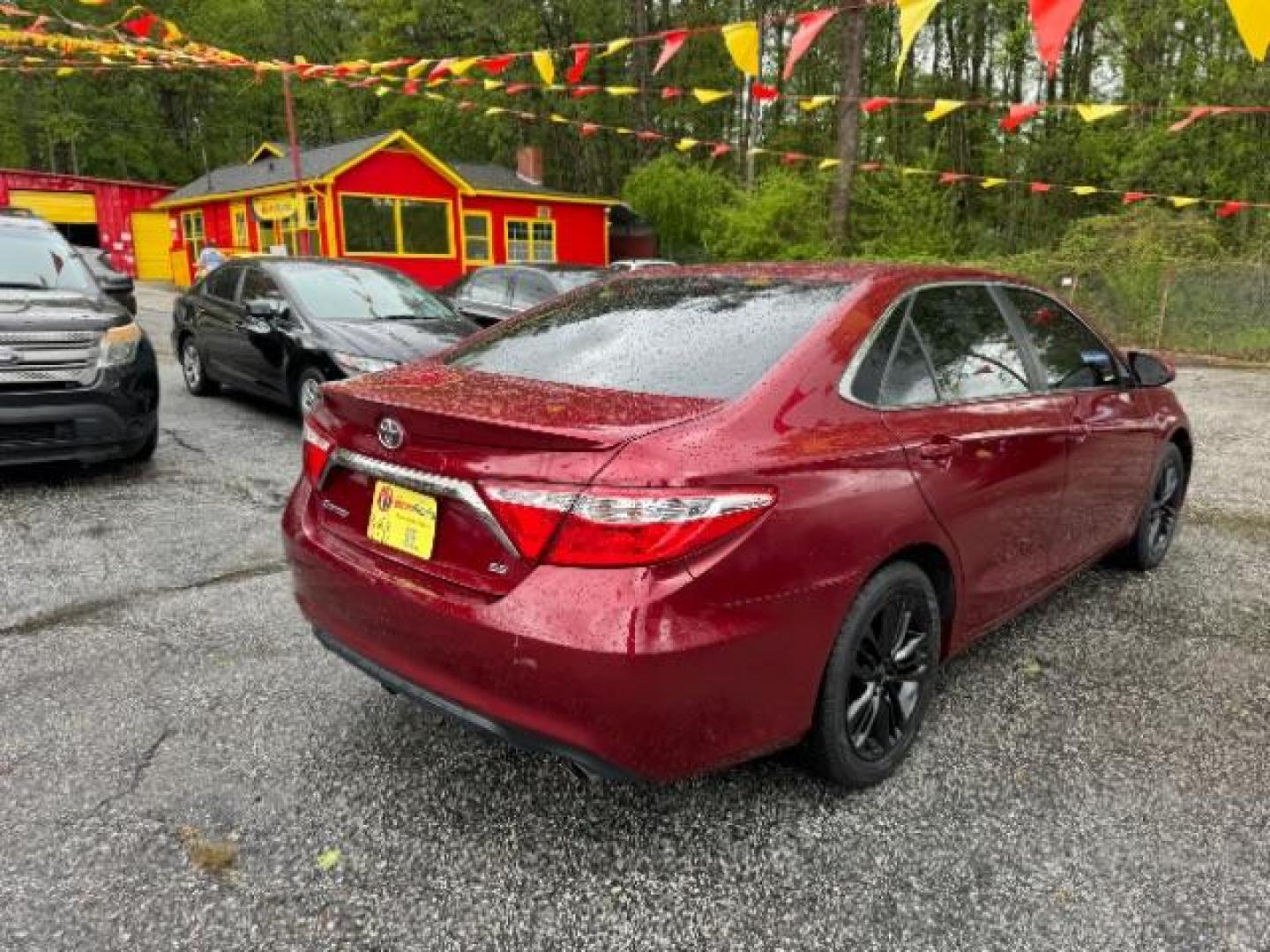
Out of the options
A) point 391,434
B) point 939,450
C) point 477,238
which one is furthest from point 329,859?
point 477,238

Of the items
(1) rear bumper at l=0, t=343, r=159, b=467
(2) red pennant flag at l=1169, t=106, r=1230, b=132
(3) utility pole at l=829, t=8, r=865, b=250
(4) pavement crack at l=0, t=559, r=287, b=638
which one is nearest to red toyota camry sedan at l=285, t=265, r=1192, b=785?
(4) pavement crack at l=0, t=559, r=287, b=638

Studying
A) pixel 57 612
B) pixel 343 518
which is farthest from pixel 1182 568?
pixel 57 612

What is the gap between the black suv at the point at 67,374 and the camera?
5.16 metres

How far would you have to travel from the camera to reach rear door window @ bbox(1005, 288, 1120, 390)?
351cm

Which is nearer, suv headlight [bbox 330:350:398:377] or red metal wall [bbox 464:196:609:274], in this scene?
suv headlight [bbox 330:350:398:377]

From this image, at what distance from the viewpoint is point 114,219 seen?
33.3 m

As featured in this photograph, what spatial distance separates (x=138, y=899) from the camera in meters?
2.19

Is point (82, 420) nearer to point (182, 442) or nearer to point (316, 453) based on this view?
point (182, 442)

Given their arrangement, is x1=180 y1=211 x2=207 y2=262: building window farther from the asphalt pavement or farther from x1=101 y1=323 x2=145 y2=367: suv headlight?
the asphalt pavement

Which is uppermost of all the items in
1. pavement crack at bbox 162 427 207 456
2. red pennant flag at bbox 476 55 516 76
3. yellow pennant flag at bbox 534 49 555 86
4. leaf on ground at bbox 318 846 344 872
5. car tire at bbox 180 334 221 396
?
red pennant flag at bbox 476 55 516 76

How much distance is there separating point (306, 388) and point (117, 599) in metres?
3.38

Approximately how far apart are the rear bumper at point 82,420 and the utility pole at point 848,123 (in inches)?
732

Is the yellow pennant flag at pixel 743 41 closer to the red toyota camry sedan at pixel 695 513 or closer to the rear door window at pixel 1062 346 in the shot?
the rear door window at pixel 1062 346

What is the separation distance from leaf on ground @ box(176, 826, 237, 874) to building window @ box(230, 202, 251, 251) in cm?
2749
